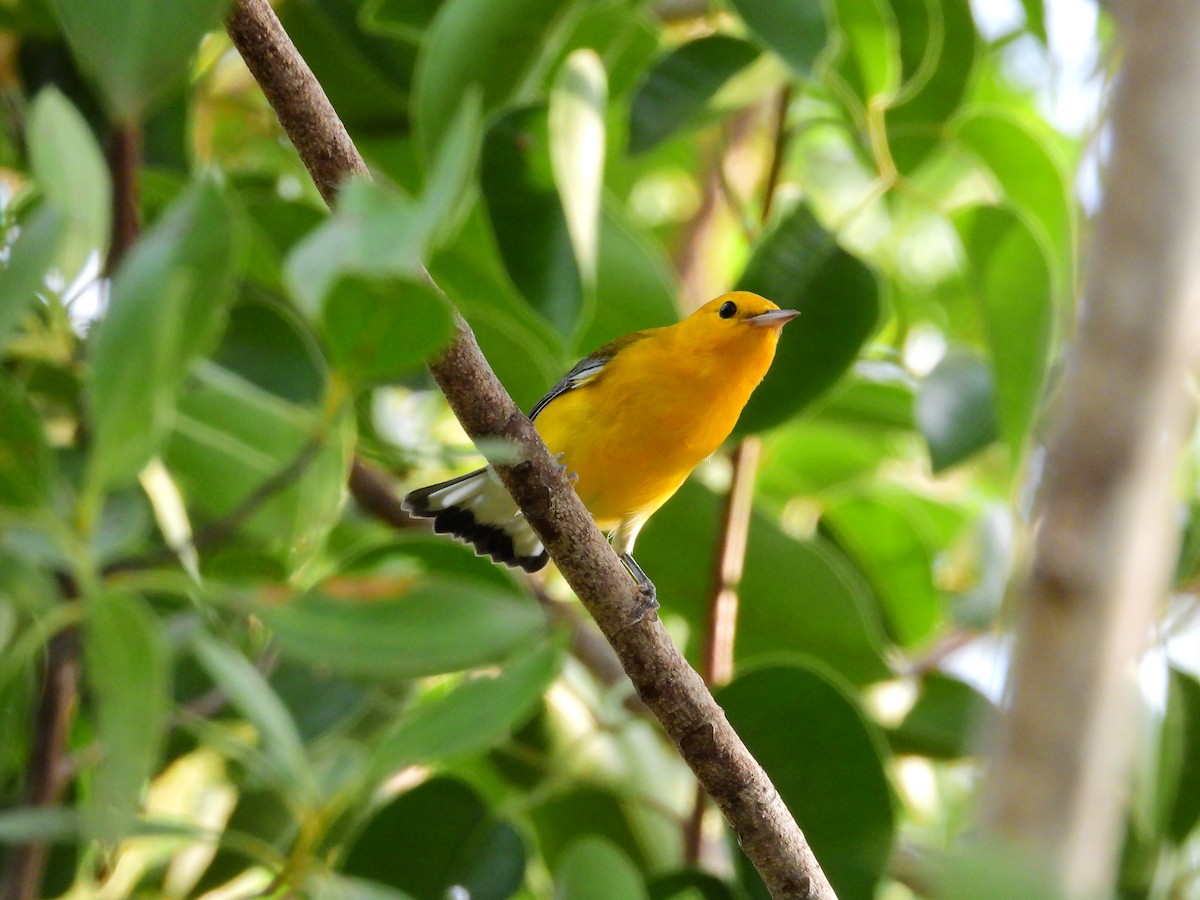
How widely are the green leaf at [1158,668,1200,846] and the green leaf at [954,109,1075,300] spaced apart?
101cm

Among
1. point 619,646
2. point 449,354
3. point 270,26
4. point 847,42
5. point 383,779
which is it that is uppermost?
point 847,42

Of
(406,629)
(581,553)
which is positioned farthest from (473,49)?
(406,629)

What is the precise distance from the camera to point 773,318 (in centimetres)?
334

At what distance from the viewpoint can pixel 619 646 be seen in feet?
7.39

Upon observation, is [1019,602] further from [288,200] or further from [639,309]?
[288,200]

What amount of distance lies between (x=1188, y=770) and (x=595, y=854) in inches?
61.2

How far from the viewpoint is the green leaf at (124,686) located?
189 centimetres

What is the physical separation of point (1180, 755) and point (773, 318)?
4.68 feet

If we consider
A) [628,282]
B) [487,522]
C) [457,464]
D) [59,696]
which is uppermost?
[628,282]

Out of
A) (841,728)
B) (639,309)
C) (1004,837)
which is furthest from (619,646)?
(639,309)

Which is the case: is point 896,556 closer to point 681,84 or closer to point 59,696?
point 681,84

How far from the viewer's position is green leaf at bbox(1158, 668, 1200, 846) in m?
3.12


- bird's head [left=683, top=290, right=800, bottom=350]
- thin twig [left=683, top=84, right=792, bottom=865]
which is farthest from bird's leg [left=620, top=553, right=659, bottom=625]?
bird's head [left=683, top=290, right=800, bottom=350]

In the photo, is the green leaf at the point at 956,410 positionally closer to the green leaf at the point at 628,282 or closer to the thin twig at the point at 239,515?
the green leaf at the point at 628,282
